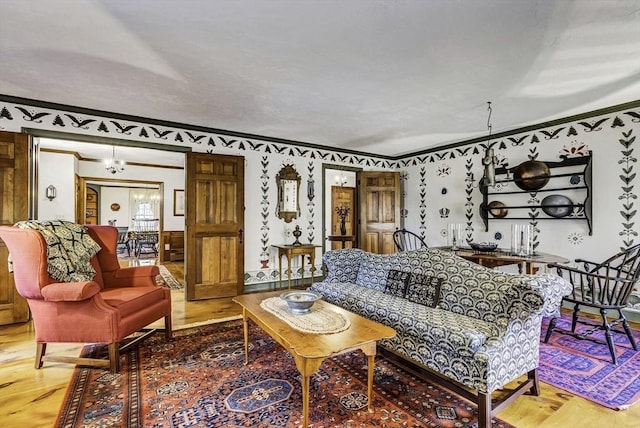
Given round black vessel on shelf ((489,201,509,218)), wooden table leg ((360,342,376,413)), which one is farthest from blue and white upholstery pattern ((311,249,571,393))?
round black vessel on shelf ((489,201,509,218))

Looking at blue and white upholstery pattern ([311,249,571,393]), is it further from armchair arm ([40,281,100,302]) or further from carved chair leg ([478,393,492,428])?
armchair arm ([40,281,100,302])

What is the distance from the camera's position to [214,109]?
3.79 metres

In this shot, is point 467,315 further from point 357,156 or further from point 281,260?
point 357,156

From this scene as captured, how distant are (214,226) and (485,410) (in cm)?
382

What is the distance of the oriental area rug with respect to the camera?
180 centimetres

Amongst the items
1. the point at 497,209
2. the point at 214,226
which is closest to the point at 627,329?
the point at 497,209

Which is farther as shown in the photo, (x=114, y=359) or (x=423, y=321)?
(x=114, y=359)

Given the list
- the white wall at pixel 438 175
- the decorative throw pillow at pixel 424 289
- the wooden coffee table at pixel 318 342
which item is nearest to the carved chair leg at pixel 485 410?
the wooden coffee table at pixel 318 342

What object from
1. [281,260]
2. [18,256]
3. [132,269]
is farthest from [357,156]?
[18,256]

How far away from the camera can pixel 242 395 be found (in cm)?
205

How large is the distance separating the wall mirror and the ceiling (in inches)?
48.8

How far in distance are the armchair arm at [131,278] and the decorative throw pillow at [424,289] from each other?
7.95ft

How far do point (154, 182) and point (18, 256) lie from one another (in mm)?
6473

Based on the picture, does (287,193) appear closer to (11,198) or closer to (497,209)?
(497,209)
